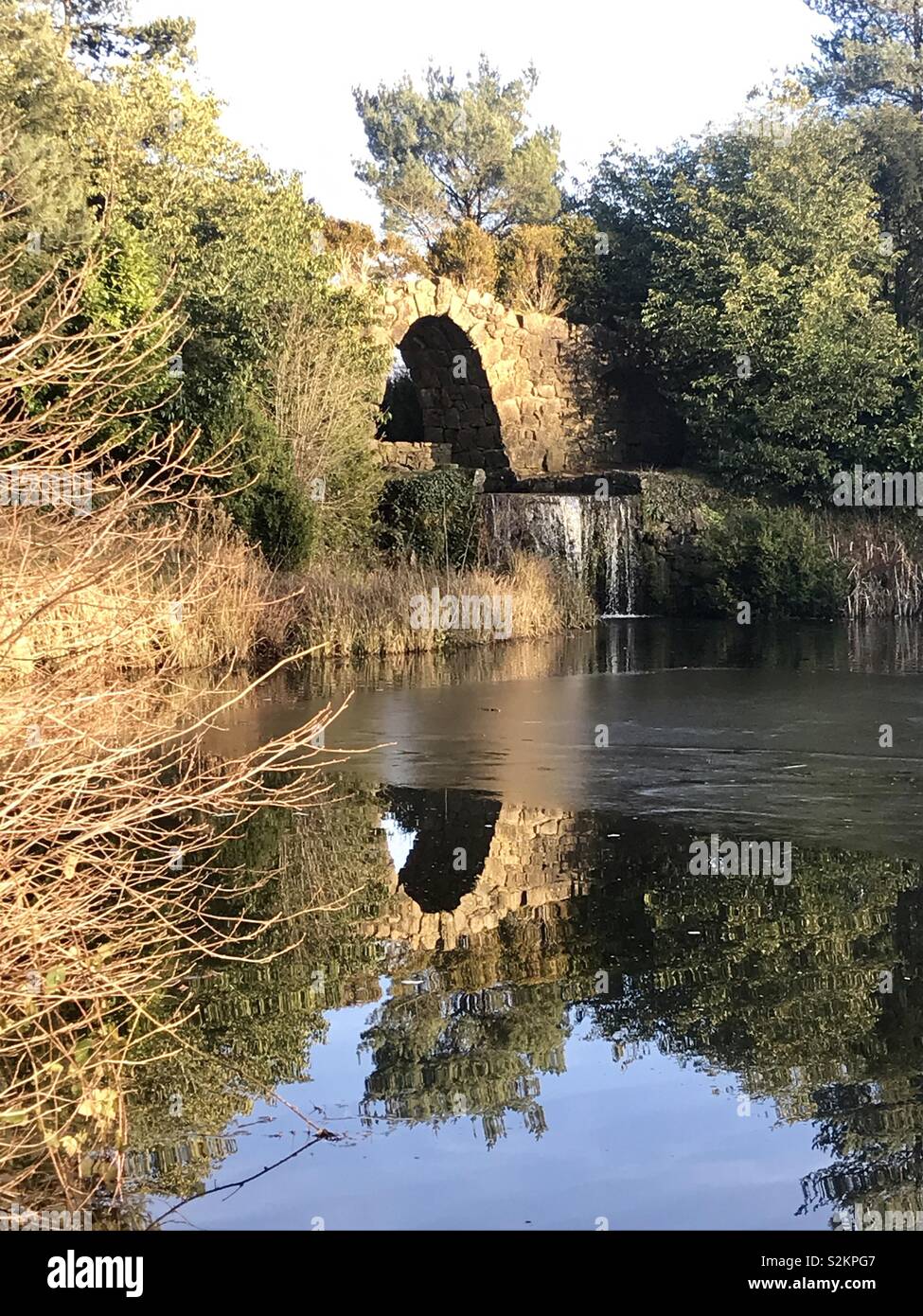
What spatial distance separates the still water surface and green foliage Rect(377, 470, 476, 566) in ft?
42.4

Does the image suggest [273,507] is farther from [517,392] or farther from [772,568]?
[517,392]

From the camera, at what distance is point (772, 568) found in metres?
27.0

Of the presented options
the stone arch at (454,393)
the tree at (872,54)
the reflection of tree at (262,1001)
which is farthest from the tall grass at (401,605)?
the tree at (872,54)

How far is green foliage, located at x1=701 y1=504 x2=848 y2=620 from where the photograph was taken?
87.5ft

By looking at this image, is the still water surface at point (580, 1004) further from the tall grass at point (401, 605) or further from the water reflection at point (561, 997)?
the tall grass at point (401, 605)

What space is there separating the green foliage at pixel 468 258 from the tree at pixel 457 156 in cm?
536

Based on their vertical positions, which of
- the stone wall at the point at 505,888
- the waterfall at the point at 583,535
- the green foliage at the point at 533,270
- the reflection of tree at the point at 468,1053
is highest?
the green foliage at the point at 533,270

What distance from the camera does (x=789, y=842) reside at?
870 cm

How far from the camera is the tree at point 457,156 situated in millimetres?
48406

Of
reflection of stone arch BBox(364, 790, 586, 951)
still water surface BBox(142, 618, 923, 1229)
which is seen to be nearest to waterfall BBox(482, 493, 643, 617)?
still water surface BBox(142, 618, 923, 1229)

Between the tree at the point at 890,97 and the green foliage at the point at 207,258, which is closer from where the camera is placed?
the green foliage at the point at 207,258

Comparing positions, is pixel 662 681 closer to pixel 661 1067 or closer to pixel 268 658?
pixel 268 658

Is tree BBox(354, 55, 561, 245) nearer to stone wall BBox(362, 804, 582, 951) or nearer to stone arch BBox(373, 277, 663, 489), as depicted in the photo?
stone arch BBox(373, 277, 663, 489)
